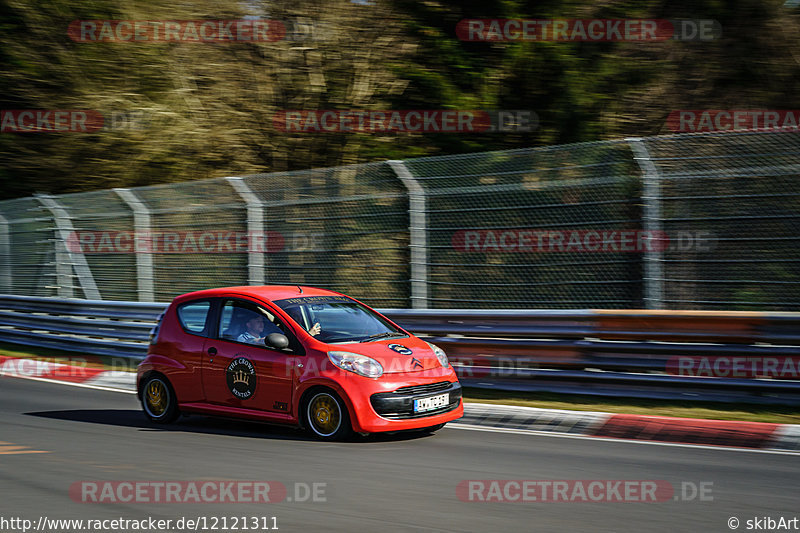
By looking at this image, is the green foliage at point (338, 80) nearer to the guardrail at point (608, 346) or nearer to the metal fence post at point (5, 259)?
the metal fence post at point (5, 259)

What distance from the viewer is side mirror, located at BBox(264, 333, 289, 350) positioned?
839 centimetres

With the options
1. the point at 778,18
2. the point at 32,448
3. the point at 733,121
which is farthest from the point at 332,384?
the point at 778,18

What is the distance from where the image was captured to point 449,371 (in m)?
8.68

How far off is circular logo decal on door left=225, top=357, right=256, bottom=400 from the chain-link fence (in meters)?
3.54

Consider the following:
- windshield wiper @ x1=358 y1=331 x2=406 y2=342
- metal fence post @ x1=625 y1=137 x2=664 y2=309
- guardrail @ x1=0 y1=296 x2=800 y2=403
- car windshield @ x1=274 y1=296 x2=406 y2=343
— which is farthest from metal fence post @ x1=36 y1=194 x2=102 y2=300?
metal fence post @ x1=625 y1=137 x2=664 y2=309

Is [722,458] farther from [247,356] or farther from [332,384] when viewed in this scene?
[247,356]

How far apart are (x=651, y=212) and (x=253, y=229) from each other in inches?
256

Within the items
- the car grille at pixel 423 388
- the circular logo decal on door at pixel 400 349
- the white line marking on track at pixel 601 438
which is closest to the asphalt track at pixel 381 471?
the white line marking on track at pixel 601 438

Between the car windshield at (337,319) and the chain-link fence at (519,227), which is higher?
the chain-link fence at (519,227)

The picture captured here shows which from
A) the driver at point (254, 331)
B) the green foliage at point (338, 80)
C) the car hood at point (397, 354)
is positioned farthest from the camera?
the green foliage at point (338, 80)

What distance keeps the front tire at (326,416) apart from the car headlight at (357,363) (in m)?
0.28

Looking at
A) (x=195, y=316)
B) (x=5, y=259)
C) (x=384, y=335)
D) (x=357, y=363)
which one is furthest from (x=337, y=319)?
(x=5, y=259)

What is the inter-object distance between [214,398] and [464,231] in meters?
3.94

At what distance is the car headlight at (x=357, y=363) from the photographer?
808 centimetres
